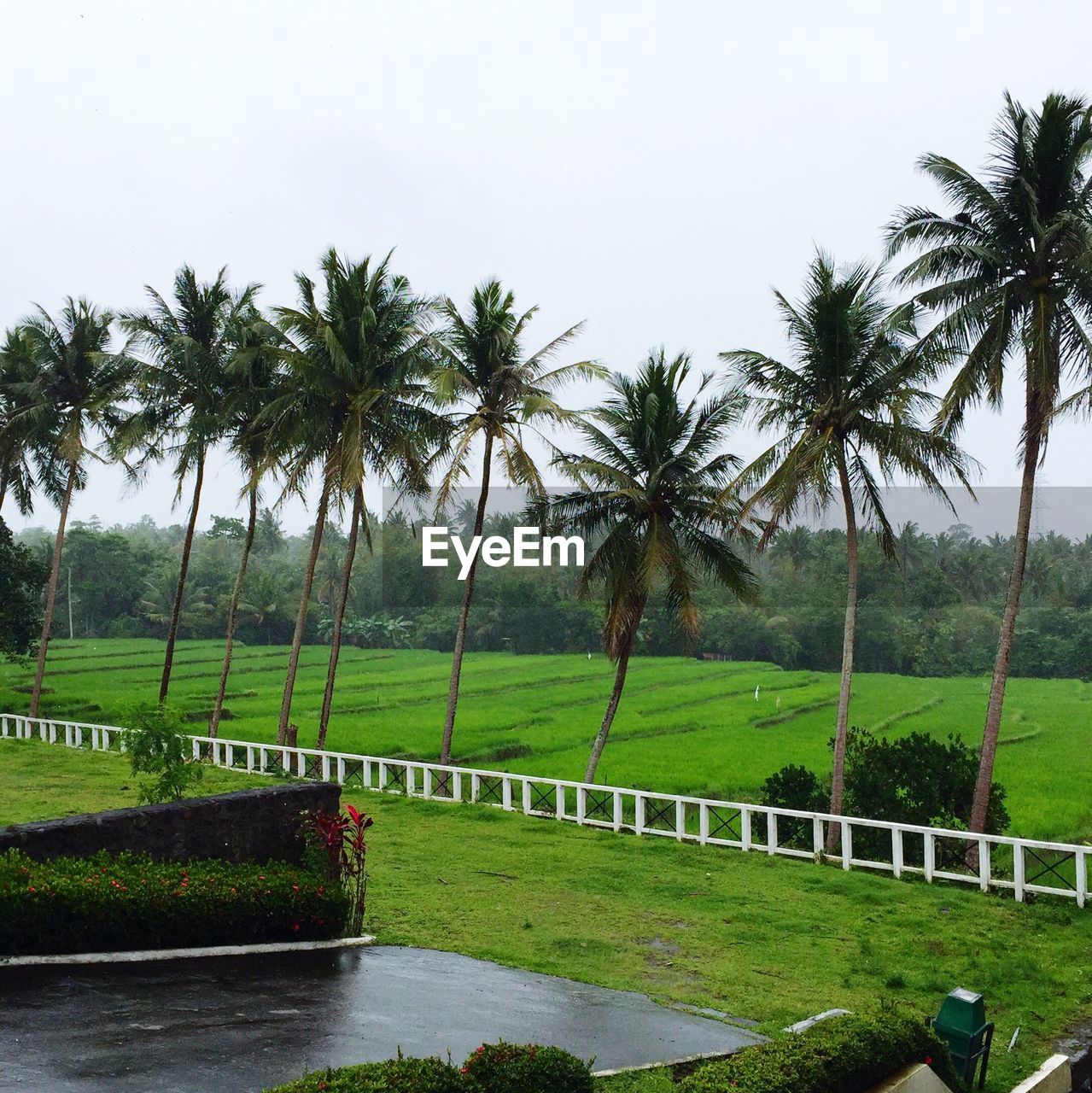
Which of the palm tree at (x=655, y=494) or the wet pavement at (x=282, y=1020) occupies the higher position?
the palm tree at (x=655, y=494)

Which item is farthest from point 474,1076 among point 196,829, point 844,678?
point 844,678

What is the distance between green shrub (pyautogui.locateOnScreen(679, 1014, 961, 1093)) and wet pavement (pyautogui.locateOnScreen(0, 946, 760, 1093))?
967mm

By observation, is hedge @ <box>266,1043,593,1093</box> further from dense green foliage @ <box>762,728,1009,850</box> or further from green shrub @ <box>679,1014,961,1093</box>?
dense green foliage @ <box>762,728,1009,850</box>

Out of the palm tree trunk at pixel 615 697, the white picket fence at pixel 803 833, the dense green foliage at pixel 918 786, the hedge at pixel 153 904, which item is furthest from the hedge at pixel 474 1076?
the palm tree trunk at pixel 615 697

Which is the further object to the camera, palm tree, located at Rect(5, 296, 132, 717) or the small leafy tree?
palm tree, located at Rect(5, 296, 132, 717)

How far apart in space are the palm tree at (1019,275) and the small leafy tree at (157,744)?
11.8 m

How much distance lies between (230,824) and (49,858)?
1.70m

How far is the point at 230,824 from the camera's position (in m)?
11.2

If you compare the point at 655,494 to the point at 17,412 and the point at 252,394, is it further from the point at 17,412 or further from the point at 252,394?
the point at 17,412

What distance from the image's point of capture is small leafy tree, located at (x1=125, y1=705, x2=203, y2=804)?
14.8m

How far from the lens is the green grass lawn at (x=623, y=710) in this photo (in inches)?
1364

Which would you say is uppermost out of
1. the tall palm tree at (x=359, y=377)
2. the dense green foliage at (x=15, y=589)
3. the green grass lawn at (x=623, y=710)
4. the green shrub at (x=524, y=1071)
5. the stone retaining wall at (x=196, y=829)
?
the tall palm tree at (x=359, y=377)

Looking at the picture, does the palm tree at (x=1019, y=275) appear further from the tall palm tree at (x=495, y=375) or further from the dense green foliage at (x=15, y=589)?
the dense green foliage at (x=15, y=589)

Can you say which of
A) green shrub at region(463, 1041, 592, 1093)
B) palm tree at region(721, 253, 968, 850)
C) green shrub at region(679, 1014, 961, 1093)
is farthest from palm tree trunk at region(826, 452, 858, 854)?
green shrub at region(463, 1041, 592, 1093)
